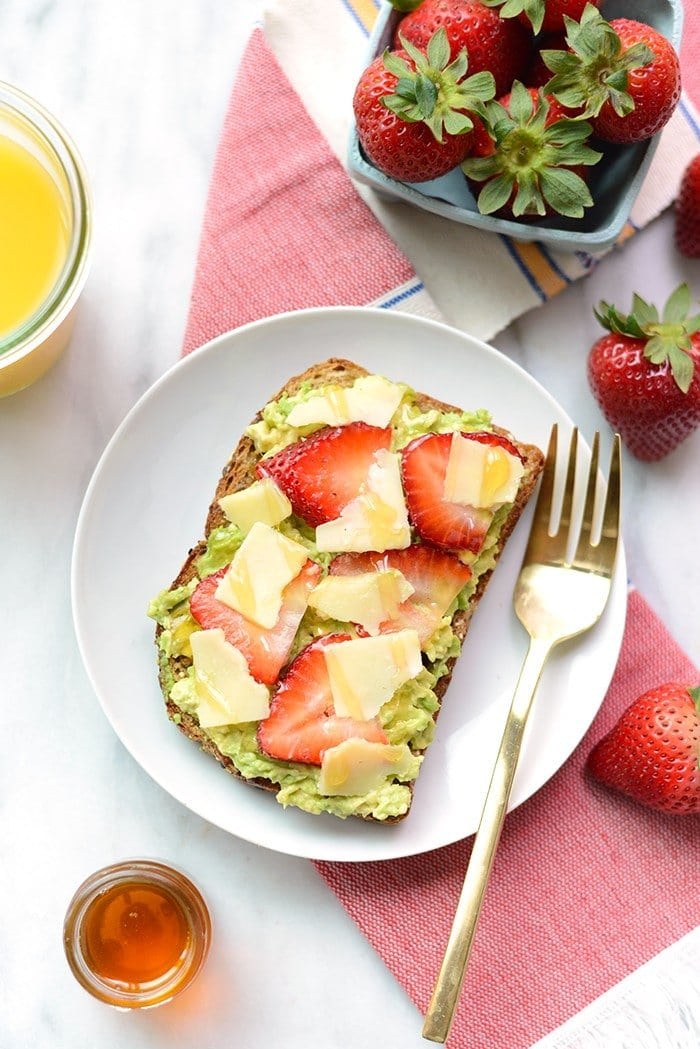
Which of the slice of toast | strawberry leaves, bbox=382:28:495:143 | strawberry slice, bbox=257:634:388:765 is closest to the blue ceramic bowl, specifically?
strawberry leaves, bbox=382:28:495:143

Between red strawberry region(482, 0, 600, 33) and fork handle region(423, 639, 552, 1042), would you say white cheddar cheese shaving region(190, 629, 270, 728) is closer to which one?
fork handle region(423, 639, 552, 1042)

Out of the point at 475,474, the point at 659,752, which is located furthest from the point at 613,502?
the point at 659,752

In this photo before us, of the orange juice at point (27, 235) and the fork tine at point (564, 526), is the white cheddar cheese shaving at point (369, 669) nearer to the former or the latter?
the fork tine at point (564, 526)

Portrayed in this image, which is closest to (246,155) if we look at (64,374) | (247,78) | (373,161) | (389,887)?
(247,78)

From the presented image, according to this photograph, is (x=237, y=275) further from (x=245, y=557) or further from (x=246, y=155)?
(x=245, y=557)

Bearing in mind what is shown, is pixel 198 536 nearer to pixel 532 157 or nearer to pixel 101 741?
pixel 101 741

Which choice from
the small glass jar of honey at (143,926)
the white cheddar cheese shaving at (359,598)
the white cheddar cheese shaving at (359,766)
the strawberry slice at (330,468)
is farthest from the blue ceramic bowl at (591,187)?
the small glass jar of honey at (143,926)

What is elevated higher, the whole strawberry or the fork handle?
the whole strawberry

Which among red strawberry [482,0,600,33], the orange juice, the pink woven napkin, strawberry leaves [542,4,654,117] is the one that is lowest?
the pink woven napkin
